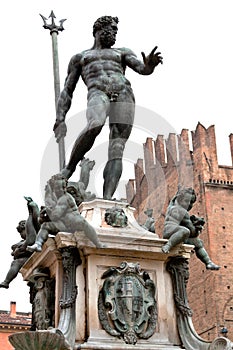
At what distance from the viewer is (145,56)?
288 inches

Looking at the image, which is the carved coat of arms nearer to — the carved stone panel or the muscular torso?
the carved stone panel

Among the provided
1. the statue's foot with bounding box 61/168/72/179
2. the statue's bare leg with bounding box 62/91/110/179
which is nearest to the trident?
the statue's foot with bounding box 61/168/72/179

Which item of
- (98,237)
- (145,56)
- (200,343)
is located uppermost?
(145,56)

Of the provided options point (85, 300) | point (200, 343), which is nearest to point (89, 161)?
point (85, 300)

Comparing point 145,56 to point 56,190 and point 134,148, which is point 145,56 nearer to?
point 134,148

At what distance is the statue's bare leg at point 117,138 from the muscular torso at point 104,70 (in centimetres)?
20

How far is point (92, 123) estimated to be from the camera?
7102 millimetres

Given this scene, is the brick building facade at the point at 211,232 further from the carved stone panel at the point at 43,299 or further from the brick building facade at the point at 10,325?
the carved stone panel at the point at 43,299

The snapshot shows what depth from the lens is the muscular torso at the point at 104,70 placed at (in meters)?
7.34

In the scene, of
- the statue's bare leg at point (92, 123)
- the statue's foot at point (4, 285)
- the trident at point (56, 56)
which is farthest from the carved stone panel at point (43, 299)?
the trident at point (56, 56)

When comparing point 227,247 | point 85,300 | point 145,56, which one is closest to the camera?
point 85,300

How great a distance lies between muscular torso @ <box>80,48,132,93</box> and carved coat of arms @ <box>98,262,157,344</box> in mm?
1933

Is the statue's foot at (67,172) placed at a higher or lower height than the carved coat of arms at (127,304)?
higher

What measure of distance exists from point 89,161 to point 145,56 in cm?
123
